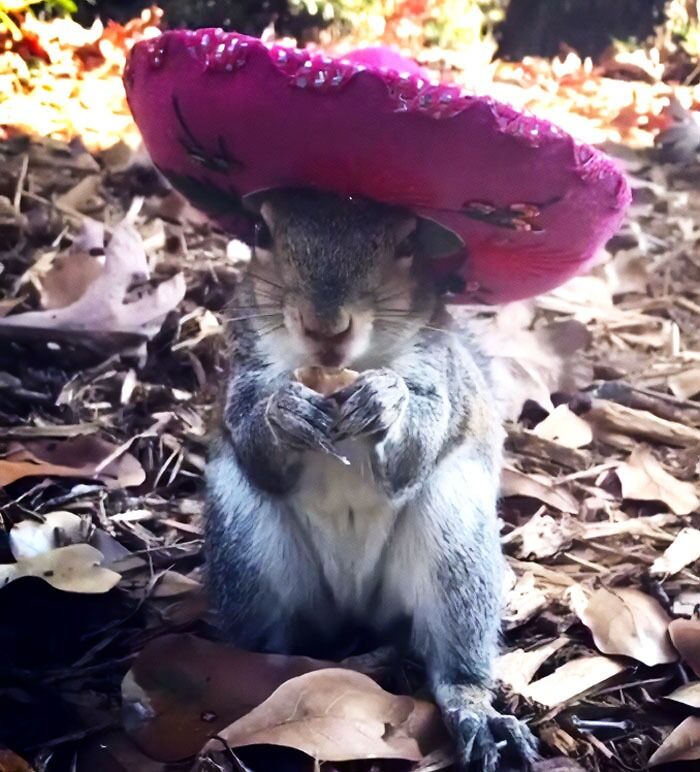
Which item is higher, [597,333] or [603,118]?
[603,118]

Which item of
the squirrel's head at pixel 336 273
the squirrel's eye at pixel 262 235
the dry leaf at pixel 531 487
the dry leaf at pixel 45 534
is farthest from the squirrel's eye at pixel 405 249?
the dry leaf at pixel 45 534

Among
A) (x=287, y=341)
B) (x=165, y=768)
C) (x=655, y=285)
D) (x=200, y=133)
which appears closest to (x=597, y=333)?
(x=655, y=285)

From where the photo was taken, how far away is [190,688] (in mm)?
777

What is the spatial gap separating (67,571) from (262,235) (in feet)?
1.07

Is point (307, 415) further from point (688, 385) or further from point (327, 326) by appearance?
point (688, 385)

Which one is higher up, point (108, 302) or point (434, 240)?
point (434, 240)

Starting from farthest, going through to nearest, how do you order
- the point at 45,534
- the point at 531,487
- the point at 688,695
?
the point at 531,487 < the point at 45,534 < the point at 688,695

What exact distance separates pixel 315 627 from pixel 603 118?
53cm

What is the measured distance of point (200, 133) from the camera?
0.78 metres

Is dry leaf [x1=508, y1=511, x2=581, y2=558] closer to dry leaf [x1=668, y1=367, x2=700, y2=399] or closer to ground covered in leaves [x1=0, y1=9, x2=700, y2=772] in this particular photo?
ground covered in leaves [x1=0, y1=9, x2=700, y2=772]

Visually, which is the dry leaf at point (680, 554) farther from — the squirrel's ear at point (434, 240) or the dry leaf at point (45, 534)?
the dry leaf at point (45, 534)

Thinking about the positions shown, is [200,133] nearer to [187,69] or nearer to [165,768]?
[187,69]

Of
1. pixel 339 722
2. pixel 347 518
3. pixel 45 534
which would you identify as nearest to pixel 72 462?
pixel 45 534

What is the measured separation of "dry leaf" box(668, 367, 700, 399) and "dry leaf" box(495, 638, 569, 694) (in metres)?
0.30
